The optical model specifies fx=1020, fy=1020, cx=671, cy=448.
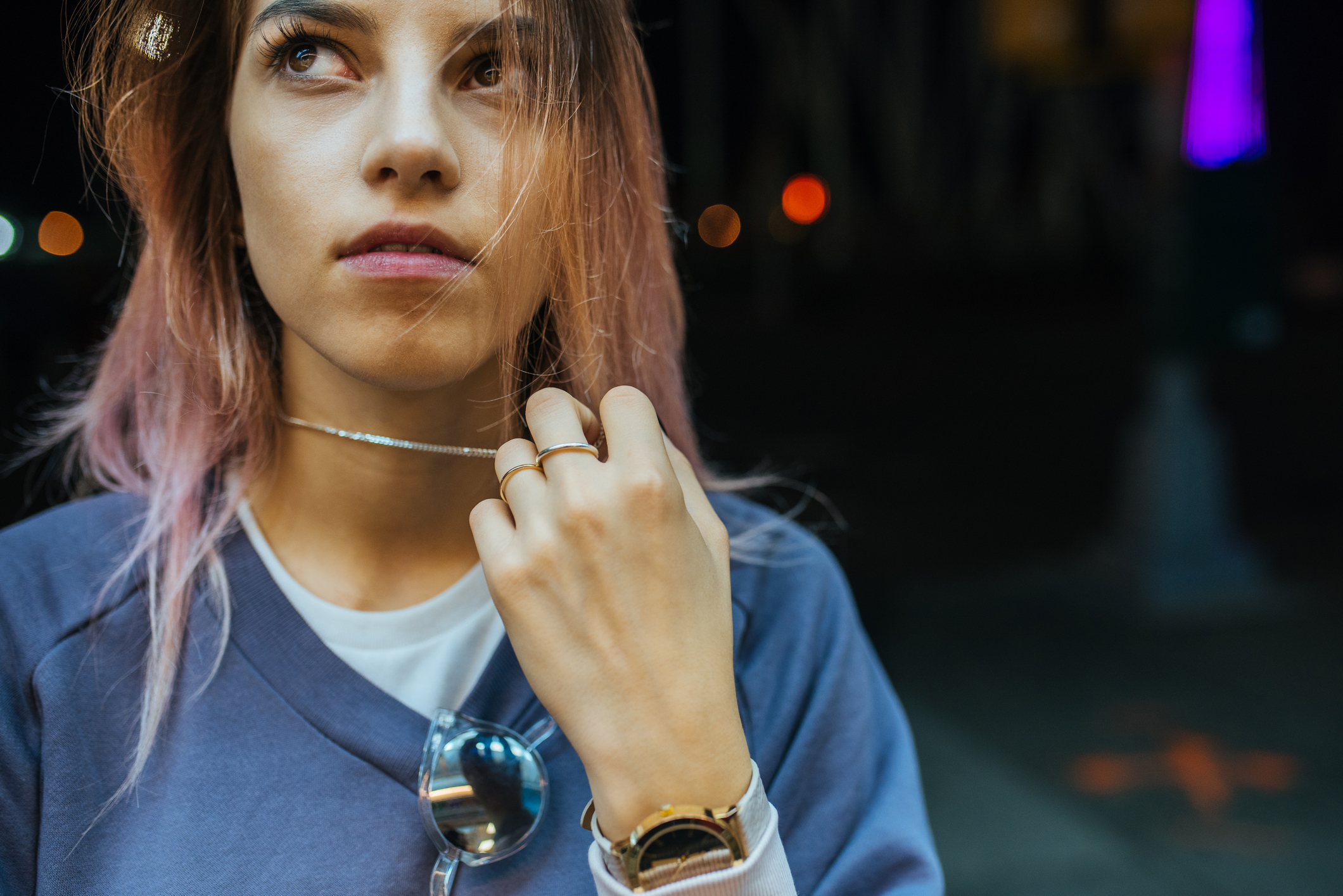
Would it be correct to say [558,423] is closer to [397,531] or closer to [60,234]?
[397,531]

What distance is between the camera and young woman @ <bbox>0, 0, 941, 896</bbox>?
2.97 feet

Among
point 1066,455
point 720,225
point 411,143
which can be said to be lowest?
point 1066,455

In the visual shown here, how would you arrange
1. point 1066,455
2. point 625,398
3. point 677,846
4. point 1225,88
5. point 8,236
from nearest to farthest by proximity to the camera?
point 677,846 < point 625,398 < point 8,236 < point 1225,88 < point 1066,455

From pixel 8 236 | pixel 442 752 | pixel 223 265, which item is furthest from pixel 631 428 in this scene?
pixel 8 236

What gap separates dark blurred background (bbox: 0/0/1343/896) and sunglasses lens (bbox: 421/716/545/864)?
2.18 ft

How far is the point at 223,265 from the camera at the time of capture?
123 cm

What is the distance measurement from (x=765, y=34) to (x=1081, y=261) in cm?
1097

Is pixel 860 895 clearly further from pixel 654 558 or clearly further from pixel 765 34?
pixel 765 34

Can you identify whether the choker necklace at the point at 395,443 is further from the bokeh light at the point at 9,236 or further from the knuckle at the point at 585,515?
the bokeh light at the point at 9,236

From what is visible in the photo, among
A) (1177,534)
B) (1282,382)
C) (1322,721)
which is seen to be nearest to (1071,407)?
(1282,382)

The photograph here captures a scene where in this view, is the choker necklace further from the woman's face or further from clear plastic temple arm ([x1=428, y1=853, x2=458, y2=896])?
clear plastic temple arm ([x1=428, y1=853, x2=458, y2=896])

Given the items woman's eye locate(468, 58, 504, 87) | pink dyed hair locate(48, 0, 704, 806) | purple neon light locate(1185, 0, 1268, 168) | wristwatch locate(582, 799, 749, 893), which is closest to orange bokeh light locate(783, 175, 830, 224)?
purple neon light locate(1185, 0, 1268, 168)

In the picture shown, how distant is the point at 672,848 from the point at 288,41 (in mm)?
864

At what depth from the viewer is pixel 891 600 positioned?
500 cm
